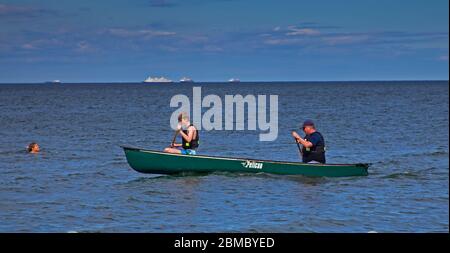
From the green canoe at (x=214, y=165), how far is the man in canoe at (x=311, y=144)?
15.6 inches

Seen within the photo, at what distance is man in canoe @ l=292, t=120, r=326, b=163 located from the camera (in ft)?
69.3

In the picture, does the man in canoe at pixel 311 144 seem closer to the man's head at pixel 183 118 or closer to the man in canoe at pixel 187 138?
the man in canoe at pixel 187 138

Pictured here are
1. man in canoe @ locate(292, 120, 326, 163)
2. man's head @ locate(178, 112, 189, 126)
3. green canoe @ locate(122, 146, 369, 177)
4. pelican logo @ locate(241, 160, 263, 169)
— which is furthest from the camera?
pelican logo @ locate(241, 160, 263, 169)

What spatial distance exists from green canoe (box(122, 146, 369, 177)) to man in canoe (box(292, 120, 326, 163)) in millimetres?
396

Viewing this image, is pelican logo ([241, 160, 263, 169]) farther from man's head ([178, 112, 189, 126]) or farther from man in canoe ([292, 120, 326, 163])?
man's head ([178, 112, 189, 126])

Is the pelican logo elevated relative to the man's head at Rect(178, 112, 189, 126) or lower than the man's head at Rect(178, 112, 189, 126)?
lower

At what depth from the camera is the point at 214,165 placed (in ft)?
71.5

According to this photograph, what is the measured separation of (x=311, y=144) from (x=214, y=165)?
2860 mm

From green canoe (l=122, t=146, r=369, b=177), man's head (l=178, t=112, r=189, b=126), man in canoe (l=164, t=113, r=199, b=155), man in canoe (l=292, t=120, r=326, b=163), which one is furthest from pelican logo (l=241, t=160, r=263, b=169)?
man's head (l=178, t=112, r=189, b=126)

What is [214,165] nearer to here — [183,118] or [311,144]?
[183,118]

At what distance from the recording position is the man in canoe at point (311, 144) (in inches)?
832

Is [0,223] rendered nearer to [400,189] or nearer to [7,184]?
[7,184]

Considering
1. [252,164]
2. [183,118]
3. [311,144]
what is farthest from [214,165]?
[311,144]
